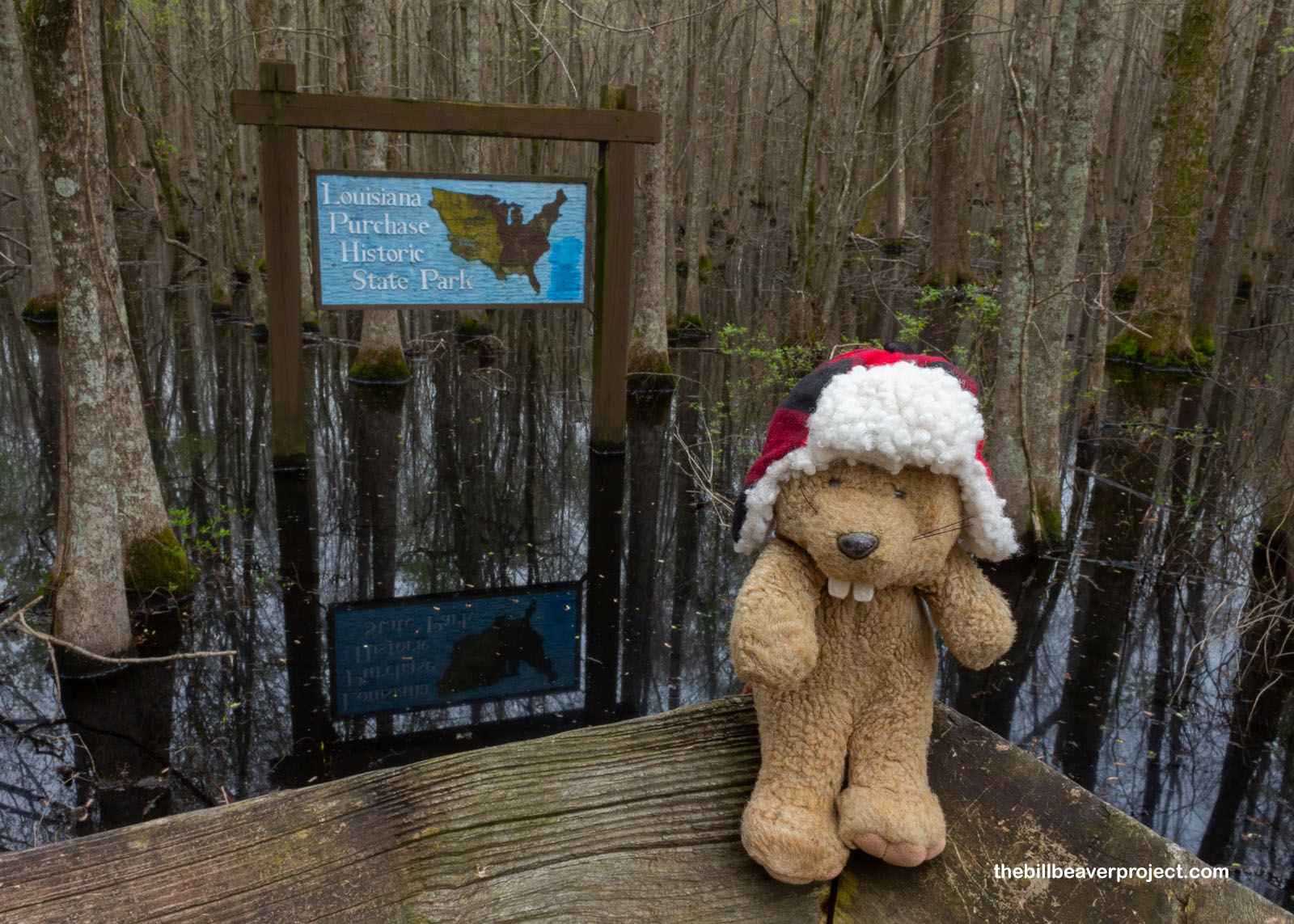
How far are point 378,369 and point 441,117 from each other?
443cm

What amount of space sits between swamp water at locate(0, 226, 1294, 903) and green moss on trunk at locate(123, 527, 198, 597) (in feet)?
0.56

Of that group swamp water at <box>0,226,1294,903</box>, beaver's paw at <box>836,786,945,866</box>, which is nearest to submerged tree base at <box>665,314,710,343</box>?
swamp water at <box>0,226,1294,903</box>

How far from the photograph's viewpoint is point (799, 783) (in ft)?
5.41

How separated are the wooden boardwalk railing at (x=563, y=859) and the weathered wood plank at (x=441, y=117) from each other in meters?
5.98

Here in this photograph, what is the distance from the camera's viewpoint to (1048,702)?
474 cm

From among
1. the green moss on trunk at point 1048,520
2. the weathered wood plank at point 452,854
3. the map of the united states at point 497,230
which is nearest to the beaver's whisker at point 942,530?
Answer: the weathered wood plank at point 452,854

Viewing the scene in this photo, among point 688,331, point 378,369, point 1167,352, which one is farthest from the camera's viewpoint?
point 688,331

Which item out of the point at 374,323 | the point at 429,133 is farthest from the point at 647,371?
the point at 429,133

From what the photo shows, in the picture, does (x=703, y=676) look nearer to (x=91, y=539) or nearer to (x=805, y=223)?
(x=91, y=539)

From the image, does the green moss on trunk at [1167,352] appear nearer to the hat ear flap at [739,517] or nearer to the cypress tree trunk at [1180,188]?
the cypress tree trunk at [1180,188]

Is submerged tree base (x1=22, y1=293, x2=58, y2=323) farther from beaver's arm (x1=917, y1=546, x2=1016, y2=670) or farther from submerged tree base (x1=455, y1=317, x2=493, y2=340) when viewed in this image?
beaver's arm (x1=917, y1=546, x2=1016, y2=670)

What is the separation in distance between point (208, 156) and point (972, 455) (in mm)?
14914

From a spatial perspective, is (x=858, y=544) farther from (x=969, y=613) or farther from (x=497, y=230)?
(x=497, y=230)

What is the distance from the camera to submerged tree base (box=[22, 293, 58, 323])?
13.3m
